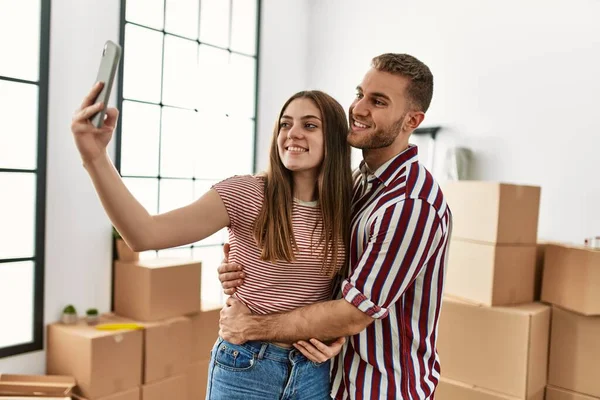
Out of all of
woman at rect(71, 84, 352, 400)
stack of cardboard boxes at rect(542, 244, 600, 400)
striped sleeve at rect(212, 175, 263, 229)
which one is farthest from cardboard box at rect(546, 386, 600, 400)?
striped sleeve at rect(212, 175, 263, 229)

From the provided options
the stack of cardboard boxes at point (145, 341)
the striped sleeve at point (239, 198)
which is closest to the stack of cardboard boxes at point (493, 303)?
the stack of cardboard boxes at point (145, 341)

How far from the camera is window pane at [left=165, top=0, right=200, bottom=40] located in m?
3.16

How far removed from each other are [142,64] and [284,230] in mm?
2059

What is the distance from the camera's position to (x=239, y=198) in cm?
133

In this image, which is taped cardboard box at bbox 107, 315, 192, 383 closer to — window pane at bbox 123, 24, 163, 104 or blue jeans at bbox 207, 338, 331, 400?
window pane at bbox 123, 24, 163, 104

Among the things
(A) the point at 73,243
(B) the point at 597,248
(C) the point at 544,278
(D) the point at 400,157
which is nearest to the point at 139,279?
(A) the point at 73,243

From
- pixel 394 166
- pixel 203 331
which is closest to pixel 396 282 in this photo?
pixel 394 166

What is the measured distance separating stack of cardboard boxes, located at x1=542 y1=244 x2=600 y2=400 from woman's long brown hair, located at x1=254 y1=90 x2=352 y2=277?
1.42 metres

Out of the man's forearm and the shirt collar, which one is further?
the shirt collar

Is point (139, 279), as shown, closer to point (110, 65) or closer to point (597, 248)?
point (110, 65)

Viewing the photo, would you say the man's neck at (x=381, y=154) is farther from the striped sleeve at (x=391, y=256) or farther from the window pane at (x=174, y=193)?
the window pane at (x=174, y=193)

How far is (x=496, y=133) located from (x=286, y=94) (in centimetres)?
155

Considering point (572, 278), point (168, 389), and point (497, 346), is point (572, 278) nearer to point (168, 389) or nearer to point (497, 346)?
point (497, 346)

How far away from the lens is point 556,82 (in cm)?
286
